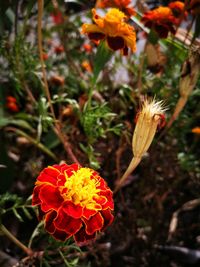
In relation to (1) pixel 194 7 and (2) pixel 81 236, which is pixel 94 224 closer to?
(2) pixel 81 236

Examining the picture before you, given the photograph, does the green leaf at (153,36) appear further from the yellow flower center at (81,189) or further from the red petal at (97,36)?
the yellow flower center at (81,189)

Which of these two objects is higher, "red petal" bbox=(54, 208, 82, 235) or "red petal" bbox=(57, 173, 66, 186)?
"red petal" bbox=(57, 173, 66, 186)

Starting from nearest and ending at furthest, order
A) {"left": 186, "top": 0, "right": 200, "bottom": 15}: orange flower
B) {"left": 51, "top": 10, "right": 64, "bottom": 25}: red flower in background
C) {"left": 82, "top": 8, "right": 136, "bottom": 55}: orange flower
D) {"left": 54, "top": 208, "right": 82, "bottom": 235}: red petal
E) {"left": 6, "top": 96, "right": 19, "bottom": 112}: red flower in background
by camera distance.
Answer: {"left": 54, "top": 208, "right": 82, "bottom": 235}: red petal < {"left": 82, "top": 8, "right": 136, "bottom": 55}: orange flower < {"left": 186, "top": 0, "right": 200, "bottom": 15}: orange flower < {"left": 6, "top": 96, "right": 19, "bottom": 112}: red flower in background < {"left": 51, "top": 10, "right": 64, "bottom": 25}: red flower in background

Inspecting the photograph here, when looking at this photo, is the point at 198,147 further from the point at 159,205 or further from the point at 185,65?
the point at 185,65

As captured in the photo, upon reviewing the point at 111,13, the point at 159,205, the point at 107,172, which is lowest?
the point at 159,205

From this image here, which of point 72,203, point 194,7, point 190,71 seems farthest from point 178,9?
point 72,203

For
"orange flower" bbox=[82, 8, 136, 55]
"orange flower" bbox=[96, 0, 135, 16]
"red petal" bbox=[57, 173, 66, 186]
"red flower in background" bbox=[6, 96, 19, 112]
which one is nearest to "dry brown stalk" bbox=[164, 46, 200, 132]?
"orange flower" bbox=[82, 8, 136, 55]

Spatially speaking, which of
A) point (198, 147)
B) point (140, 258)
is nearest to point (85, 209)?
point (140, 258)

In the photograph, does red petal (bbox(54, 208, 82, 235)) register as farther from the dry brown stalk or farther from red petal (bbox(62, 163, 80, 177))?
the dry brown stalk
